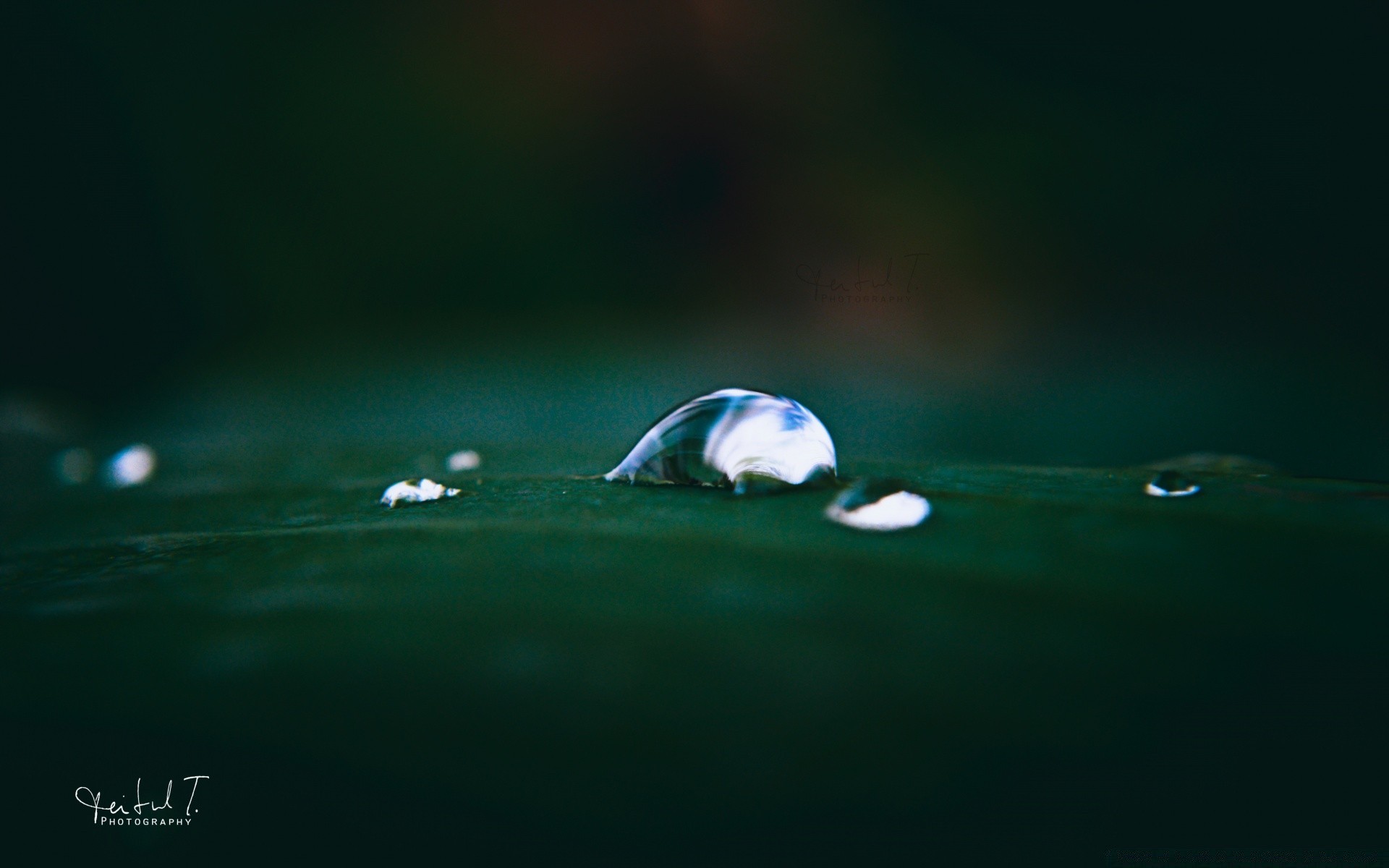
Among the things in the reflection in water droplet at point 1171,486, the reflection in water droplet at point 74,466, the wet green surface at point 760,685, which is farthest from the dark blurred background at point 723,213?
the wet green surface at point 760,685

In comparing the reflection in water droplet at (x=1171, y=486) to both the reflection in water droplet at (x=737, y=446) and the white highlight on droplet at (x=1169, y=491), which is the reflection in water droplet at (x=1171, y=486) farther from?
the reflection in water droplet at (x=737, y=446)

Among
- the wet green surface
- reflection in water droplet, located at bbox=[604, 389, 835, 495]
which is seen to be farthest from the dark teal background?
reflection in water droplet, located at bbox=[604, 389, 835, 495]

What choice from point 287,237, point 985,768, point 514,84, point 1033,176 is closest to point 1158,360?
point 1033,176

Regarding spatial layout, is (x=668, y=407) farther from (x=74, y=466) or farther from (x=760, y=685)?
(x=760, y=685)

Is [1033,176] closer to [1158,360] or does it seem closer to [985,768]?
[1158,360]

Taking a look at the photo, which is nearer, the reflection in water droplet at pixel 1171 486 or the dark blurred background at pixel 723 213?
the reflection in water droplet at pixel 1171 486
